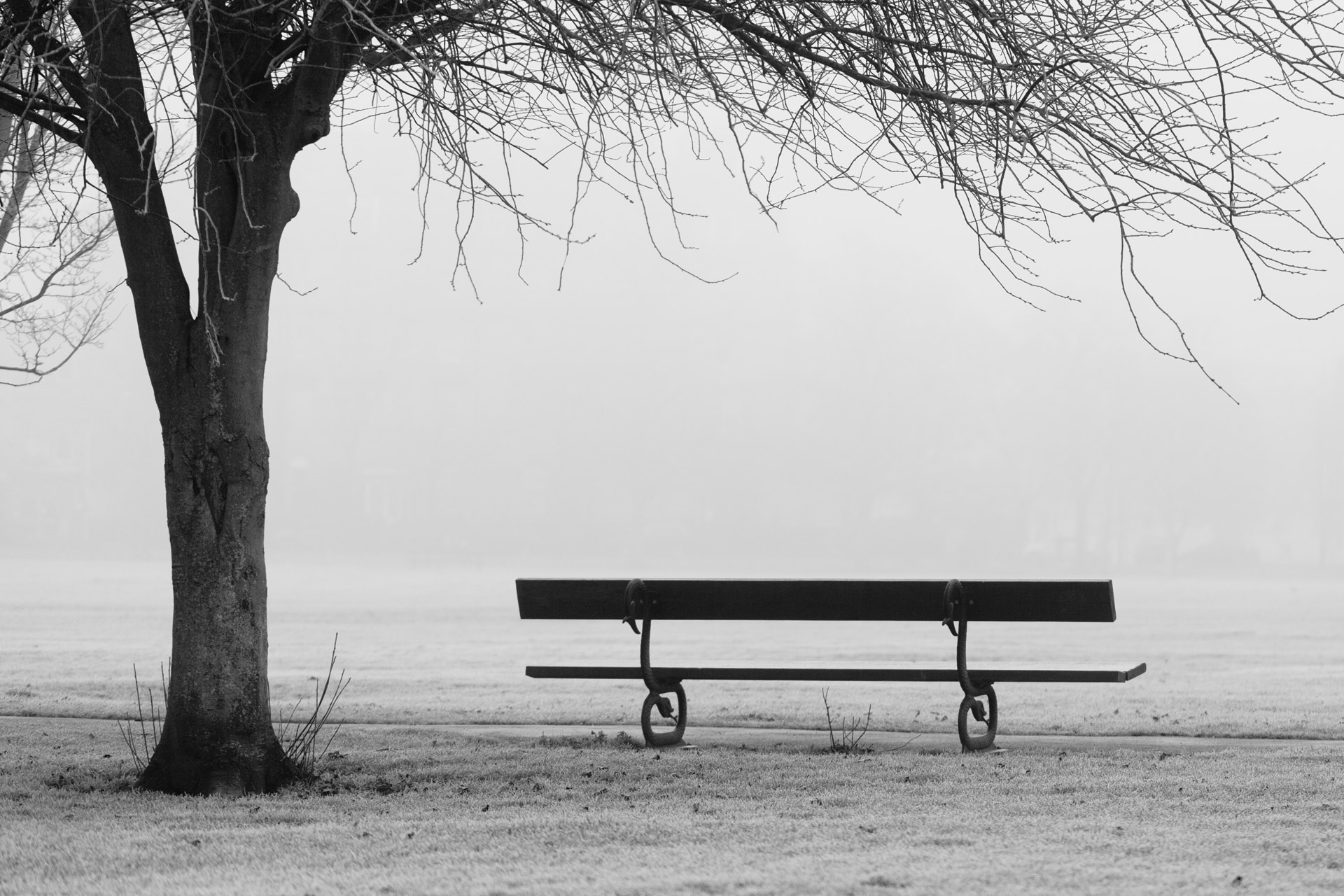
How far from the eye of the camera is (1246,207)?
5992 millimetres

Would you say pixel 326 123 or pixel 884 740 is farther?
pixel 884 740

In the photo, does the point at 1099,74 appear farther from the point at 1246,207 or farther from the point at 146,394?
the point at 146,394

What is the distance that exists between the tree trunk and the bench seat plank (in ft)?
6.01

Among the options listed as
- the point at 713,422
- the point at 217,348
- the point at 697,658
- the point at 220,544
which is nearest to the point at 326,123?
the point at 217,348

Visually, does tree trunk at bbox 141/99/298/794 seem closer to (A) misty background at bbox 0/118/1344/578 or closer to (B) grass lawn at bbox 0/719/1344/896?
(B) grass lawn at bbox 0/719/1344/896

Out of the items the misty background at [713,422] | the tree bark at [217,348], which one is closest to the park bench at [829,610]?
the tree bark at [217,348]

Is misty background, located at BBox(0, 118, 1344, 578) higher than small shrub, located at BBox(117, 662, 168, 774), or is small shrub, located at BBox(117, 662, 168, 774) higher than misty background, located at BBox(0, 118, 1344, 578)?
misty background, located at BBox(0, 118, 1344, 578)

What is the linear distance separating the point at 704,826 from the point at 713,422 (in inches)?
3413

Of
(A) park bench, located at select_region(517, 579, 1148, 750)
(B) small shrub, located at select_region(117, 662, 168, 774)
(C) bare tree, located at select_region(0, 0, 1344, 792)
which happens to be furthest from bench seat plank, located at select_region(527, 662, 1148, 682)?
(C) bare tree, located at select_region(0, 0, 1344, 792)

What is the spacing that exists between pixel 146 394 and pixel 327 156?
107 ft

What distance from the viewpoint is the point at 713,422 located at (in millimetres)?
91688

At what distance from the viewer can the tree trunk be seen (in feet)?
19.6

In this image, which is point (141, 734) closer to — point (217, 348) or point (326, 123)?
point (217, 348)

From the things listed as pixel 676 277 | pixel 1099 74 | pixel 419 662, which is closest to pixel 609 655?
pixel 419 662
